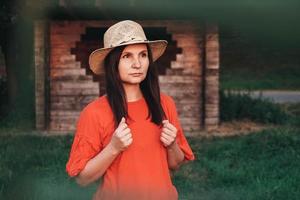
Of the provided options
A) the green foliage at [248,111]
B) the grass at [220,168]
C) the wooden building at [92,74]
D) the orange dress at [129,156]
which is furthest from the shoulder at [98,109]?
the green foliage at [248,111]

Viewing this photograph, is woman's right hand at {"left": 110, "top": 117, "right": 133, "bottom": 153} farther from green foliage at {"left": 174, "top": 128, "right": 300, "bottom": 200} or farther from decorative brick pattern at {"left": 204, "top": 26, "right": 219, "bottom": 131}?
decorative brick pattern at {"left": 204, "top": 26, "right": 219, "bottom": 131}

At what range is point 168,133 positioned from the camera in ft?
4.51

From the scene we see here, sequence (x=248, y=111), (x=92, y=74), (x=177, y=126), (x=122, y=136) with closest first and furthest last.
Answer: (x=122, y=136), (x=177, y=126), (x=92, y=74), (x=248, y=111)

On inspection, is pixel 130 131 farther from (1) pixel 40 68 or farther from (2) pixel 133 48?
(1) pixel 40 68

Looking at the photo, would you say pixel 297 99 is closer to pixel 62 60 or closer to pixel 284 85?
pixel 284 85

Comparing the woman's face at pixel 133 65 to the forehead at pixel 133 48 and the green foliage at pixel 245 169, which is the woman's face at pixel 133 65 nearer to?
the forehead at pixel 133 48

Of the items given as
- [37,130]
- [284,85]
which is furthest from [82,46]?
[284,85]

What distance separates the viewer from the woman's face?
1.42 m

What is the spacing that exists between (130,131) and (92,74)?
453 centimetres

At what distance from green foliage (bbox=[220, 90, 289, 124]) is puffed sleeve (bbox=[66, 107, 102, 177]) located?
5.00 m

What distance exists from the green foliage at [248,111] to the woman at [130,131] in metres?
4.95

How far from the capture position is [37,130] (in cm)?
579

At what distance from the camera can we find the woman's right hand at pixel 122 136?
51.1 inches

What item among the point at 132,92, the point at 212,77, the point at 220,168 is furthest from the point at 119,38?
the point at 212,77
